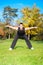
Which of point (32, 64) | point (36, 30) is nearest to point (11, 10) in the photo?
point (36, 30)

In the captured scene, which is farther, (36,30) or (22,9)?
(22,9)

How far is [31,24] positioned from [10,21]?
2360 cm

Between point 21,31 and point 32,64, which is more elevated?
point 21,31

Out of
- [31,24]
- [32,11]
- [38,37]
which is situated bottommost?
[38,37]

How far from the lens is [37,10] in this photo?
171 ft

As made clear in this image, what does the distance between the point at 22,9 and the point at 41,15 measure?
5.51 metres

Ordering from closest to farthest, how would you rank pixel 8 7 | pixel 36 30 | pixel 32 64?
pixel 32 64 < pixel 36 30 < pixel 8 7

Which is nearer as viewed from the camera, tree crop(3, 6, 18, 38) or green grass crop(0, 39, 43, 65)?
green grass crop(0, 39, 43, 65)

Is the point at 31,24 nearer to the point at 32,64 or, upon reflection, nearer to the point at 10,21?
the point at 10,21

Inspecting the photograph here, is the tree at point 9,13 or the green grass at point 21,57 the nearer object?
the green grass at point 21,57

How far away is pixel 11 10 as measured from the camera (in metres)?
73.6

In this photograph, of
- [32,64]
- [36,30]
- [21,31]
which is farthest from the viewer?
[36,30]

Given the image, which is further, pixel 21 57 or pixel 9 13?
pixel 9 13

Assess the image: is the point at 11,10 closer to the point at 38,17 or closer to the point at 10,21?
the point at 10,21
